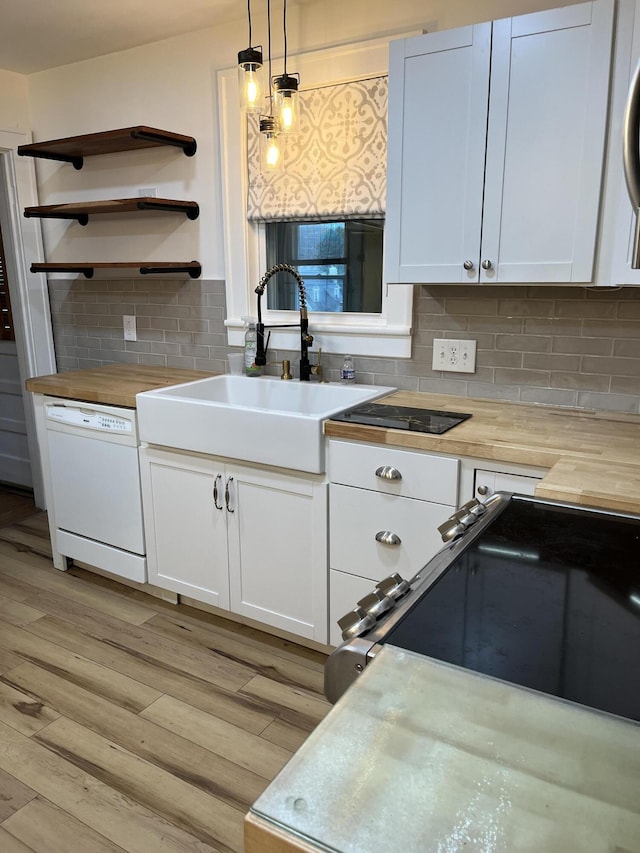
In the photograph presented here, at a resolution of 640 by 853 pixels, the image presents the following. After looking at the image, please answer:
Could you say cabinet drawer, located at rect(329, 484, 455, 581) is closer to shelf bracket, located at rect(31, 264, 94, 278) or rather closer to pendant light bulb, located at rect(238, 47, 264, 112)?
pendant light bulb, located at rect(238, 47, 264, 112)

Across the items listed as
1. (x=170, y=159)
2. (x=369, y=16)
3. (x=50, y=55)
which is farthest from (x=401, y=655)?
(x=50, y=55)

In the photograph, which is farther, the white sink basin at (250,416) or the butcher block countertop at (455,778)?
the white sink basin at (250,416)

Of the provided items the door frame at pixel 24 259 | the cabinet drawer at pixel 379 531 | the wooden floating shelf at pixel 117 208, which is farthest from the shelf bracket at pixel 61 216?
the cabinet drawer at pixel 379 531

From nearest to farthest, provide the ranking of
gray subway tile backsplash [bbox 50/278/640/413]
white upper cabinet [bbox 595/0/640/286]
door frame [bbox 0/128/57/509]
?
white upper cabinet [bbox 595/0/640/286] → gray subway tile backsplash [bbox 50/278/640/413] → door frame [bbox 0/128/57/509]

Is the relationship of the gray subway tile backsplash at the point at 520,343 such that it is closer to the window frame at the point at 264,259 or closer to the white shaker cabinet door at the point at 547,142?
the window frame at the point at 264,259

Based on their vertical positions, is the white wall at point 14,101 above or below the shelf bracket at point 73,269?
above

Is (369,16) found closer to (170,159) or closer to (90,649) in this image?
(170,159)

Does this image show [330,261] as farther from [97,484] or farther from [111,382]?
[97,484]

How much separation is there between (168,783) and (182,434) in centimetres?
115

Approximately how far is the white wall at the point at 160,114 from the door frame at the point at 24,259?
0.08 meters

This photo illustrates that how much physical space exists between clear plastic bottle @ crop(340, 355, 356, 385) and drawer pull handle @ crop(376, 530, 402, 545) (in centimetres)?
79

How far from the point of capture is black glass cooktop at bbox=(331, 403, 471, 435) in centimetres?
195

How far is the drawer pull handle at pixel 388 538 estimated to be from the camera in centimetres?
198

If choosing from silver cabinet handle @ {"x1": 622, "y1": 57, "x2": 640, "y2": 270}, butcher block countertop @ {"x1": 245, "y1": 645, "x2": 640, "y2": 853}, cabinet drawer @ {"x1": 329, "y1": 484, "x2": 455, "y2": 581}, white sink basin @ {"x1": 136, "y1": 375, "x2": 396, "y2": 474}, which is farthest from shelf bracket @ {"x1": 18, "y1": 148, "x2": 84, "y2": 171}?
butcher block countertop @ {"x1": 245, "y1": 645, "x2": 640, "y2": 853}
